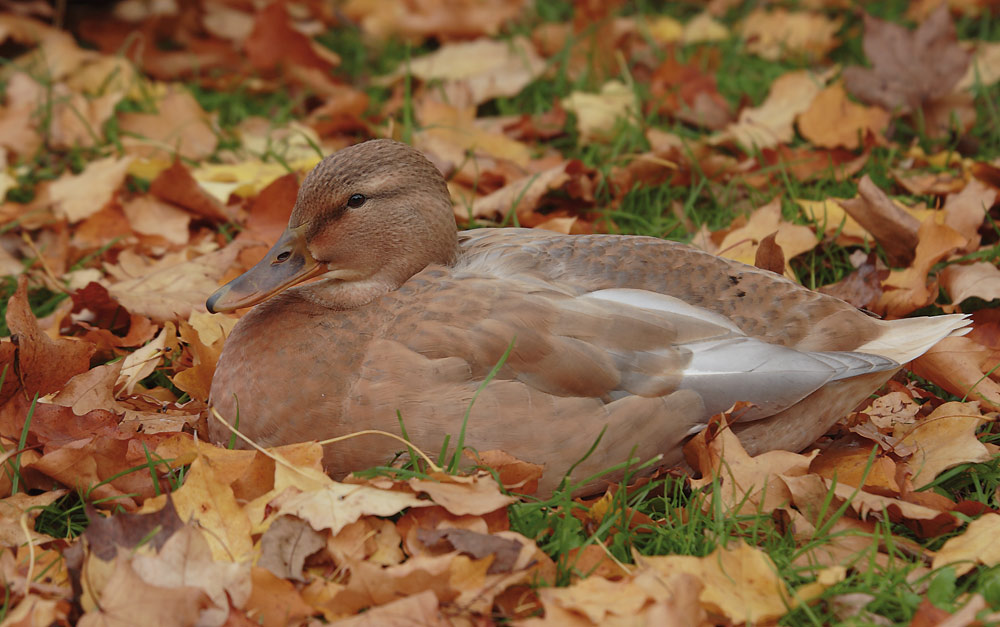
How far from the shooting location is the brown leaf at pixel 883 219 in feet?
11.2

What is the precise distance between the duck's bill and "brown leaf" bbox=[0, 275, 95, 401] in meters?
0.47

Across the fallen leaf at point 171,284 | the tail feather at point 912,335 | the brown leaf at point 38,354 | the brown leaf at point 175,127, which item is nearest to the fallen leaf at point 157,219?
the fallen leaf at point 171,284

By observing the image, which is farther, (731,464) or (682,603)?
(731,464)

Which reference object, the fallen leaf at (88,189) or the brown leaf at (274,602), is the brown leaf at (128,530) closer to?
the brown leaf at (274,602)

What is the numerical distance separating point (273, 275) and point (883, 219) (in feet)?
6.34

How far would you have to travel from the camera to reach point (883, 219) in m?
3.44

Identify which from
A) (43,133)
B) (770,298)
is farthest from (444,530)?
(43,133)

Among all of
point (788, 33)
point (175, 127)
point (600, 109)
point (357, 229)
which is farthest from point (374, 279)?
point (788, 33)

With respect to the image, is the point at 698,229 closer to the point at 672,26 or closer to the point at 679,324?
the point at 679,324

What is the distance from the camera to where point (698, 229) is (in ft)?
12.6

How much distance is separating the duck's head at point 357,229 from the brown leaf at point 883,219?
1438mm

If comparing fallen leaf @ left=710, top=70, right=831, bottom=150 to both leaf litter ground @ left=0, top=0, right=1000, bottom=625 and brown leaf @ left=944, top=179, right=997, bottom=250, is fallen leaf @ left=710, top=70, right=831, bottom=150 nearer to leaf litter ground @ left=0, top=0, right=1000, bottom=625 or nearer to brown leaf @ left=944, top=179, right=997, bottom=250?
leaf litter ground @ left=0, top=0, right=1000, bottom=625

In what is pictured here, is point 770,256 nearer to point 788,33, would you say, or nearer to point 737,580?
point 737,580

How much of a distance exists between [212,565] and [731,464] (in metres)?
1.18
